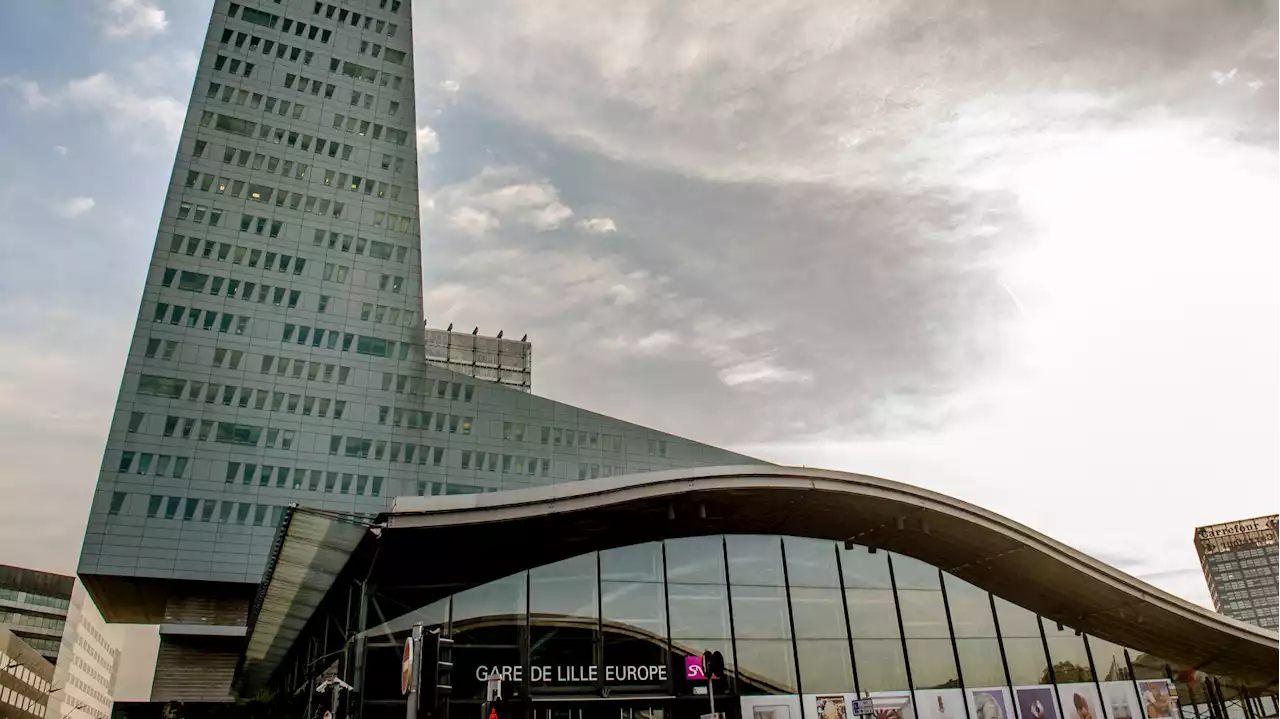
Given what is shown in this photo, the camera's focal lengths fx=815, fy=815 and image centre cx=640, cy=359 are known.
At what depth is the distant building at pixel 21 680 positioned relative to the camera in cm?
9562

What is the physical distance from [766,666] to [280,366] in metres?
66.5

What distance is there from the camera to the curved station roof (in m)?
21.3

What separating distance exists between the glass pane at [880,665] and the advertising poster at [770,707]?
2.55 meters

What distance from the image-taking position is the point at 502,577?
24.0m

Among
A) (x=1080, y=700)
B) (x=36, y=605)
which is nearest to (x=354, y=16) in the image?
(x=1080, y=700)

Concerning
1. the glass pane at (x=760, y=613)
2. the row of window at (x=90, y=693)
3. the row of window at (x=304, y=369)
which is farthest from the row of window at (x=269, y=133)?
the row of window at (x=90, y=693)

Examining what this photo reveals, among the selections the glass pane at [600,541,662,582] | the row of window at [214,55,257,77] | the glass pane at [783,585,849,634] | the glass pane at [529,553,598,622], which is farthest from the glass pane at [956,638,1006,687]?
the row of window at [214,55,257,77]

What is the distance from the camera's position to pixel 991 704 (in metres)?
26.8

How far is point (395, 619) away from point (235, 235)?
7086cm

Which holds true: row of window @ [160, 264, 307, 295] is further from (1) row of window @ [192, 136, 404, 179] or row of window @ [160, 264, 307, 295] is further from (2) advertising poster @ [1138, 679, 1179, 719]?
(2) advertising poster @ [1138, 679, 1179, 719]

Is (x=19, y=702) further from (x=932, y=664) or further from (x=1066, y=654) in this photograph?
(x=1066, y=654)

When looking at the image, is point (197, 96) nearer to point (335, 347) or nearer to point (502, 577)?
point (335, 347)

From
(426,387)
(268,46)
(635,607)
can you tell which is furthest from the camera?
(268,46)

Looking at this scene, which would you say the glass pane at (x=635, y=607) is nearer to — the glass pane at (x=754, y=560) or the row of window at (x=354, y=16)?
the glass pane at (x=754, y=560)
